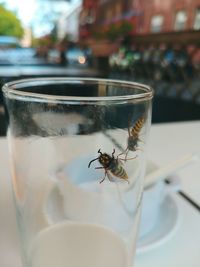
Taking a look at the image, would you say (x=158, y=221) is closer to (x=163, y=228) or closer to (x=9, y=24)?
(x=163, y=228)

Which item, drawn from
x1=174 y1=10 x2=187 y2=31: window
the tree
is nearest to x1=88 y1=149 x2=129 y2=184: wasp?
x1=174 y1=10 x2=187 y2=31: window

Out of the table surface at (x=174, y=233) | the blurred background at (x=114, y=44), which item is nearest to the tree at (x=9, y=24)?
the blurred background at (x=114, y=44)

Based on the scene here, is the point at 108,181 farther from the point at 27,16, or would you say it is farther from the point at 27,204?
the point at 27,16

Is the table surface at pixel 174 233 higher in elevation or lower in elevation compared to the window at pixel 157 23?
lower

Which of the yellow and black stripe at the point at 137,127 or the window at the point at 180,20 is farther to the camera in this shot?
the window at the point at 180,20

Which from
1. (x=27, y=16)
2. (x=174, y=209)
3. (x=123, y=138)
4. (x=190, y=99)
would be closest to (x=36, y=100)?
(x=123, y=138)

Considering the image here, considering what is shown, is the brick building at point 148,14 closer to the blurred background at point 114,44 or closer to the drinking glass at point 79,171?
the blurred background at point 114,44
